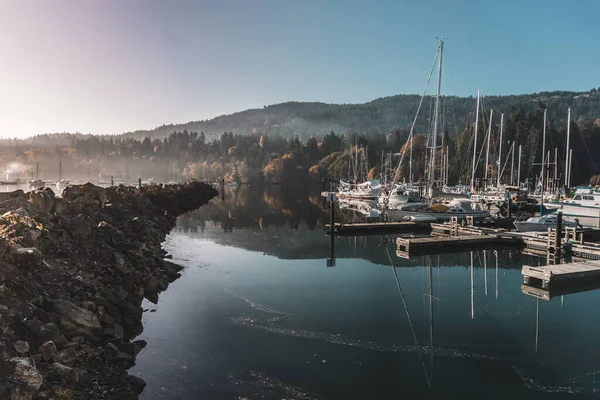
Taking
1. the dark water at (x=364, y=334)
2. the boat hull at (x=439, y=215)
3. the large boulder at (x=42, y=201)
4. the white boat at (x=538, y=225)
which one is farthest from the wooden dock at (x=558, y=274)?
the large boulder at (x=42, y=201)

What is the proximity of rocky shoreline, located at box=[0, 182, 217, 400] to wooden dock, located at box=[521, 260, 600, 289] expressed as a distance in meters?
18.0

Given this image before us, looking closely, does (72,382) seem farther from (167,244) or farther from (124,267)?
(167,244)

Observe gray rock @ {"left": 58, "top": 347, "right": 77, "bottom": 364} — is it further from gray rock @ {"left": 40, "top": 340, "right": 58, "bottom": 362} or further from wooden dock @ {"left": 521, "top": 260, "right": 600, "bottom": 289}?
wooden dock @ {"left": 521, "top": 260, "right": 600, "bottom": 289}

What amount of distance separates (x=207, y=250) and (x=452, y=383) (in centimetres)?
2325

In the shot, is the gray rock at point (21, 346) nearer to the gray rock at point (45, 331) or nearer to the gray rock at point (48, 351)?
the gray rock at point (48, 351)

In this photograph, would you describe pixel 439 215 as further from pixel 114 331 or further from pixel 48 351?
pixel 48 351

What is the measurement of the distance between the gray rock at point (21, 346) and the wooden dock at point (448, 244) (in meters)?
24.2

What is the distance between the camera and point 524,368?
12797 mm

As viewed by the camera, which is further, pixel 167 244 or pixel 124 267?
pixel 167 244

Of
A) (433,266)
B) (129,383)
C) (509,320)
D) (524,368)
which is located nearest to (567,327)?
(509,320)

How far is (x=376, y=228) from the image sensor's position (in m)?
41.4

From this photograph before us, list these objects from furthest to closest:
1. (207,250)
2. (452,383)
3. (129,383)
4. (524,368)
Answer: (207,250) < (524,368) < (452,383) < (129,383)

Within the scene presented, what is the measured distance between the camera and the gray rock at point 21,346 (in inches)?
370

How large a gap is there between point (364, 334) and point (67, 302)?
30.6ft
